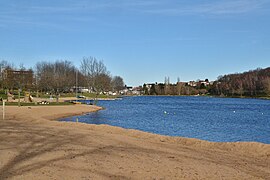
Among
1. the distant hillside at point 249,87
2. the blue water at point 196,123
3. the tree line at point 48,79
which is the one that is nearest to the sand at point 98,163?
the blue water at point 196,123

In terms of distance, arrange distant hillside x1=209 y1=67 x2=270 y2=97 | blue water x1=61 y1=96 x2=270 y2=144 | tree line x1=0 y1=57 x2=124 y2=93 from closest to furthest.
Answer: blue water x1=61 y1=96 x2=270 y2=144
tree line x1=0 y1=57 x2=124 y2=93
distant hillside x1=209 y1=67 x2=270 y2=97

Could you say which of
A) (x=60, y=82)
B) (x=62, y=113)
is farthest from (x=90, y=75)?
(x=62, y=113)

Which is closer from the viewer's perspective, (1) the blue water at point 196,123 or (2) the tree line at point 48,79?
(1) the blue water at point 196,123

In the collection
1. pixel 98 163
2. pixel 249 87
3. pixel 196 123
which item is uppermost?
pixel 249 87

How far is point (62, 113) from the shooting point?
157ft

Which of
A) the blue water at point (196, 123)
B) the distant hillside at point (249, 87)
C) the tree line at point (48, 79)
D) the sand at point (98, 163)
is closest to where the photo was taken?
the sand at point (98, 163)

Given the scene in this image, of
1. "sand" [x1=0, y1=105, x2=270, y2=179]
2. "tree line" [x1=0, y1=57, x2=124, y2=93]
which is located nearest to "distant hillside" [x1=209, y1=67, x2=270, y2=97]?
"tree line" [x1=0, y1=57, x2=124, y2=93]

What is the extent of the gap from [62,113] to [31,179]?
39609 millimetres

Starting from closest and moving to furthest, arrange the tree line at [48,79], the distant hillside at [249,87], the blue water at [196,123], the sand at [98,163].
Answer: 1. the sand at [98,163]
2. the blue water at [196,123]
3. the tree line at [48,79]
4. the distant hillside at [249,87]

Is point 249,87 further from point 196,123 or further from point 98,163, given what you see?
point 98,163

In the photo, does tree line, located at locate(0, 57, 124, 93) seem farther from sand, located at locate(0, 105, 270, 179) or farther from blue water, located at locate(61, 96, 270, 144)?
sand, located at locate(0, 105, 270, 179)

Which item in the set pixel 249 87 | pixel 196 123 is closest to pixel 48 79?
pixel 196 123

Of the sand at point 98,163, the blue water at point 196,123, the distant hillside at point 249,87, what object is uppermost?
the distant hillside at point 249,87

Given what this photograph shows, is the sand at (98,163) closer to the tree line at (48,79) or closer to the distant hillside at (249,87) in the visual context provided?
the tree line at (48,79)
